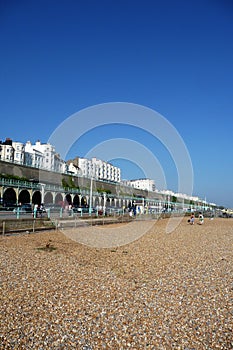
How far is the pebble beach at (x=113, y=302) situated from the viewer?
157 inches

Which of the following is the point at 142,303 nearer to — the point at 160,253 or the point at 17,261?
the point at 17,261

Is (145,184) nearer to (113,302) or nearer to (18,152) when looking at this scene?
(18,152)

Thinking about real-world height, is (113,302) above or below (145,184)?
below

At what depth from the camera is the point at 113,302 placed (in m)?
5.33

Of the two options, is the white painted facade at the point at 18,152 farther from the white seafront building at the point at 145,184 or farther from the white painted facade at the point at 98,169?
the white seafront building at the point at 145,184

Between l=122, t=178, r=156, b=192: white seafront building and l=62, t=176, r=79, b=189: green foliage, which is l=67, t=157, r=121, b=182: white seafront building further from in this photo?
l=62, t=176, r=79, b=189: green foliage

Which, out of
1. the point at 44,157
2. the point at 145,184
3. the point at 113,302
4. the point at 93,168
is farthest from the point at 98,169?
the point at 113,302

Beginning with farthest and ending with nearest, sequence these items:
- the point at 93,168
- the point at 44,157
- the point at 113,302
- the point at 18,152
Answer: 1. the point at 93,168
2. the point at 44,157
3. the point at 18,152
4. the point at 113,302

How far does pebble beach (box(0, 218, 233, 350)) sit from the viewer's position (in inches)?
157

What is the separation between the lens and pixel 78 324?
438 centimetres

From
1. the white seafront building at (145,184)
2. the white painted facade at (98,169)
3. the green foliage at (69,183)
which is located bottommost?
the green foliage at (69,183)

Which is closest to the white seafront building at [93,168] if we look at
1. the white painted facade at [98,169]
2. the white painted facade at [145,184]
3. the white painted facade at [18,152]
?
the white painted facade at [98,169]

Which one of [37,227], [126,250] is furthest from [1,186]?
[126,250]

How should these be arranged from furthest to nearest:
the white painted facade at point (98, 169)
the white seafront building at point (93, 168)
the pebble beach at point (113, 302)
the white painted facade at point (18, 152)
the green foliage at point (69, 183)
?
the white seafront building at point (93, 168), the white painted facade at point (98, 169), the white painted facade at point (18, 152), the green foliage at point (69, 183), the pebble beach at point (113, 302)
